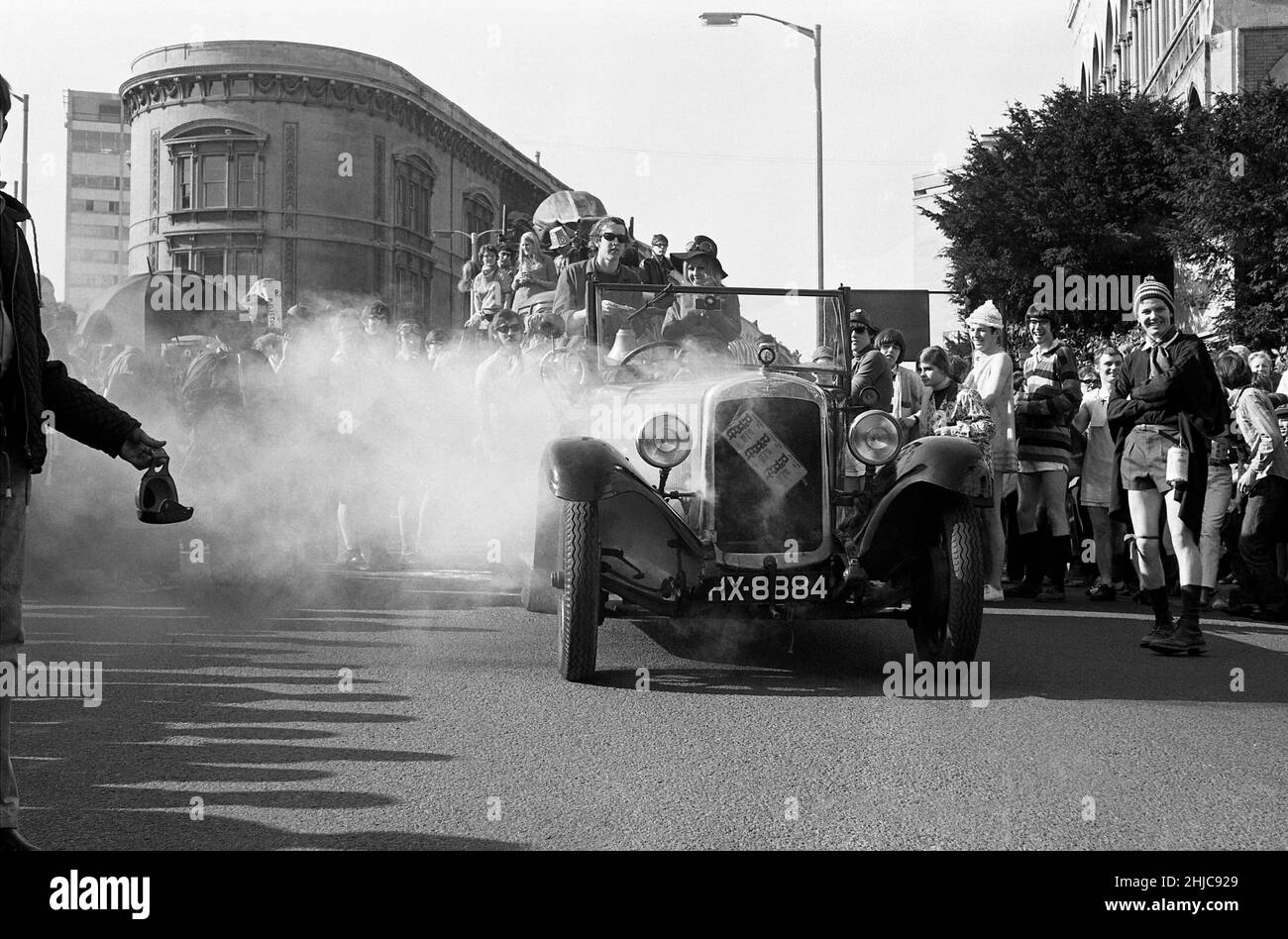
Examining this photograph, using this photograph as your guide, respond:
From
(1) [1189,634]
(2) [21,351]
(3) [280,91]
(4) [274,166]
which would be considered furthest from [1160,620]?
(3) [280,91]

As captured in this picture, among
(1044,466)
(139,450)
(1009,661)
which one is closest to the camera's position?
(139,450)

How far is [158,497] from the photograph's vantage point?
3.88 m

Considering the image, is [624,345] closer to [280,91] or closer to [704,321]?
[704,321]

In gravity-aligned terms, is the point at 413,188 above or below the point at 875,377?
above

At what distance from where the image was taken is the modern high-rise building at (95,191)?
9431cm

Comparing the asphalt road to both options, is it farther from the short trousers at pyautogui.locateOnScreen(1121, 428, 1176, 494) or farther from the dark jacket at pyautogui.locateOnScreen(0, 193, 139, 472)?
the dark jacket at pyautogui.locateOnScreen(0, 193, 139, 472)

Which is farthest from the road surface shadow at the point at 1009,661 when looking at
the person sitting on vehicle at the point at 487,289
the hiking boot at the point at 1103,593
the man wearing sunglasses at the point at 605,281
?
the person sitting on vehicle at the point at 487,289

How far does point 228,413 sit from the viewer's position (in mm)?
9555

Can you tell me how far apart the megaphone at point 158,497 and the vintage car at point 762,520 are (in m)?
2.33

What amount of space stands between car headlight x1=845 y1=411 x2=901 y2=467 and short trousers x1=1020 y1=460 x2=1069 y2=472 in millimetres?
4064

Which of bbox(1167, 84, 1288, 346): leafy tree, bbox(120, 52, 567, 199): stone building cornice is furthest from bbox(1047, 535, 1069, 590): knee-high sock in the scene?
bbox(120, 52, 567, 199): stone building cornice

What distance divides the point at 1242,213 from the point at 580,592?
66.7ft
